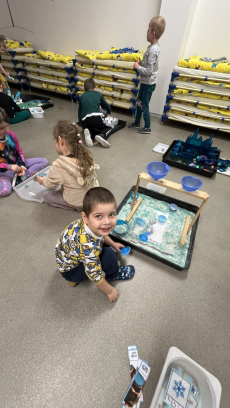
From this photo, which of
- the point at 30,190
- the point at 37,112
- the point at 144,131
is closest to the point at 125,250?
the point at 30,190

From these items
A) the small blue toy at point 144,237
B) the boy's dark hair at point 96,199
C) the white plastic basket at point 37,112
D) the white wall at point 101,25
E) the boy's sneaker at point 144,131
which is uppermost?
the white wall at point 101,25

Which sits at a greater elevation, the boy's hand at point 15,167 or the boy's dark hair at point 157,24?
the boy's dark hair at point 157,24

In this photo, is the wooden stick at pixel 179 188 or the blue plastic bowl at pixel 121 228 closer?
the wooden stick at pixel 179 188

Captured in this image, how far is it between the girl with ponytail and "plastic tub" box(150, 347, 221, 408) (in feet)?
3.51

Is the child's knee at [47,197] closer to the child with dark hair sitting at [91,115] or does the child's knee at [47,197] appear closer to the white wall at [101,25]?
the child with dark hair sitting at [91,115]

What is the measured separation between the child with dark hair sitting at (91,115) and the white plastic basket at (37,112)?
1002mm

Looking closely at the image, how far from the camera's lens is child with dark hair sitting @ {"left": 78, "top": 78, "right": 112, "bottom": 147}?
7.63 feet

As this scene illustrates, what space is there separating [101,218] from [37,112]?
9.84 ft

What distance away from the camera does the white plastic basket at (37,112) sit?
302cm

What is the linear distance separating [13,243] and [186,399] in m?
1.29

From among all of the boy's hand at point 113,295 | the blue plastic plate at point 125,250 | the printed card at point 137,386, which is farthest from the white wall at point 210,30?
the printed card at point 137,386

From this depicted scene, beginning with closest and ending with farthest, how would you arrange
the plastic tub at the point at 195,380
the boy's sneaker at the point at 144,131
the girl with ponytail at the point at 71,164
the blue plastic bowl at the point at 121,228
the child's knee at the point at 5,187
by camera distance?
the plastic tub at the point at 195,380, the girl with ponytail at the point at 71,164, the blue plastic bowl at the point at 121,228, the child's knee at the point at 5,187, the boy's sneaker at the point at 144,131

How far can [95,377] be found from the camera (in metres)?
0.85

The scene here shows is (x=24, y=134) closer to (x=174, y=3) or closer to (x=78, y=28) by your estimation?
(x=78, y=28)
